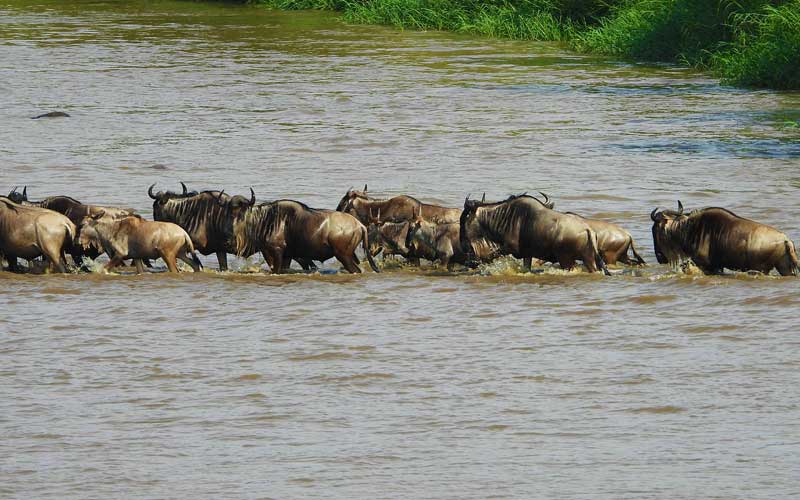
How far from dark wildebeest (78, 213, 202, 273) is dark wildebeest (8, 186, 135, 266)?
104 mm

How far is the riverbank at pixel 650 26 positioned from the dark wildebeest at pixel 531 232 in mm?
13687

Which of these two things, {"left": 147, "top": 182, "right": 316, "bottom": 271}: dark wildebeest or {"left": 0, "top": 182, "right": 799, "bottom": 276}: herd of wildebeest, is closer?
{"left": 0, "top": 182, "right": 799, "bottom": 276}: herd of wildebeest

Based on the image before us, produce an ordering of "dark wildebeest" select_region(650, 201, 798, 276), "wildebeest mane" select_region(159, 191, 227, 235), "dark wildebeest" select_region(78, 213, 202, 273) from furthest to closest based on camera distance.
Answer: "wildebeest mane" select_region(159, 191, 227, 235), "dark wildebeest" select_region(78, 213, 202, 273), "dark wildebeest" select_region(650, 201, 798, 276)

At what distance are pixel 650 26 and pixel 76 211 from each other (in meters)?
19.6

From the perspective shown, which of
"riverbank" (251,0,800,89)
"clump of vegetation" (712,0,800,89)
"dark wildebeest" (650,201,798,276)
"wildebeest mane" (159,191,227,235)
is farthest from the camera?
"riverbank" (251,0,800,89)

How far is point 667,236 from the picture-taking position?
12.7 m

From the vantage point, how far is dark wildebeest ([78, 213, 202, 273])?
1277cm

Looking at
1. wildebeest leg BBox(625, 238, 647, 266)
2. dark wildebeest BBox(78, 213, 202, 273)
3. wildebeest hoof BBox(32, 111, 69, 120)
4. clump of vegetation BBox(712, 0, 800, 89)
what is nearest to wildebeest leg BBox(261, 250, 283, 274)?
dark wildebeest BBox(78, 213, 202, 273)

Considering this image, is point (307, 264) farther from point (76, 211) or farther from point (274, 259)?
point (76, 211)

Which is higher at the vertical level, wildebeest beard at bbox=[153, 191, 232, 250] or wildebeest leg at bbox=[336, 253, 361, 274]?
wildebeest beard at bbox=[153, 191, 232, 250]

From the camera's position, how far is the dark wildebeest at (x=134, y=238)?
12.8 m

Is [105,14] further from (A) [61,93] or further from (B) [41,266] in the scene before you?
(B) [41,266]

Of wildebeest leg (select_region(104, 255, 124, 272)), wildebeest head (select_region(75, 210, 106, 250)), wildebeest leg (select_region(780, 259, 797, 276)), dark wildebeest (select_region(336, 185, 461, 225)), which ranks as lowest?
wildebeest leg (select_region(104, 255, 124, 272))

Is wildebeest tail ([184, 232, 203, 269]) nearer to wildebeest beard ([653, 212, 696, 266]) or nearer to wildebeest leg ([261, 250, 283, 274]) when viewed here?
wildebeest leg ([261, 250, 283, 274])
